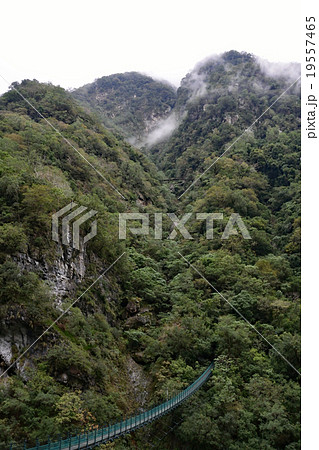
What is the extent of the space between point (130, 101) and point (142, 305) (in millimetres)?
97824

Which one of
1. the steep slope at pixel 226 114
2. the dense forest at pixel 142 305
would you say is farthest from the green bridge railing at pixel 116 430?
the steep slope at pixel 226 114

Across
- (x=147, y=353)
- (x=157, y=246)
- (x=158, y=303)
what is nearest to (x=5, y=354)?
(x=147, y=353)

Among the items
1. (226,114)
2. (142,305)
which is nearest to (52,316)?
(142,305)

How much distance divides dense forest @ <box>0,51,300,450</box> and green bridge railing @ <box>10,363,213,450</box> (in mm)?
614

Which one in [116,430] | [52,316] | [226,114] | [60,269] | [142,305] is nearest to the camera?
[116,430]

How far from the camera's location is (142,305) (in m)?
23.3

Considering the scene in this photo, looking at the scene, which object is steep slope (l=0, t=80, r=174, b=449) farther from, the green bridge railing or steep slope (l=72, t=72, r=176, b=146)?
steep slope (l=72, t=72, r=176, b=146)

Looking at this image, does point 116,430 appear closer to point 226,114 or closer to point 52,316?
point 52,316

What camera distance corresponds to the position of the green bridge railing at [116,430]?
9.51 metres

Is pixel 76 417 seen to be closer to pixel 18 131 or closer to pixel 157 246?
pixel 157 246

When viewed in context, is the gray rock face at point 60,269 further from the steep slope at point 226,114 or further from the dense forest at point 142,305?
the steep slope at point 226,114

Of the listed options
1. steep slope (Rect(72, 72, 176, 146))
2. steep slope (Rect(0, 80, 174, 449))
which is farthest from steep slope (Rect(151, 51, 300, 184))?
steep slope (Rect(0, 80, 174, 449))

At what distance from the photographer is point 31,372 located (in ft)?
40.9

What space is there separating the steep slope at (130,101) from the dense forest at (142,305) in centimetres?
5388
